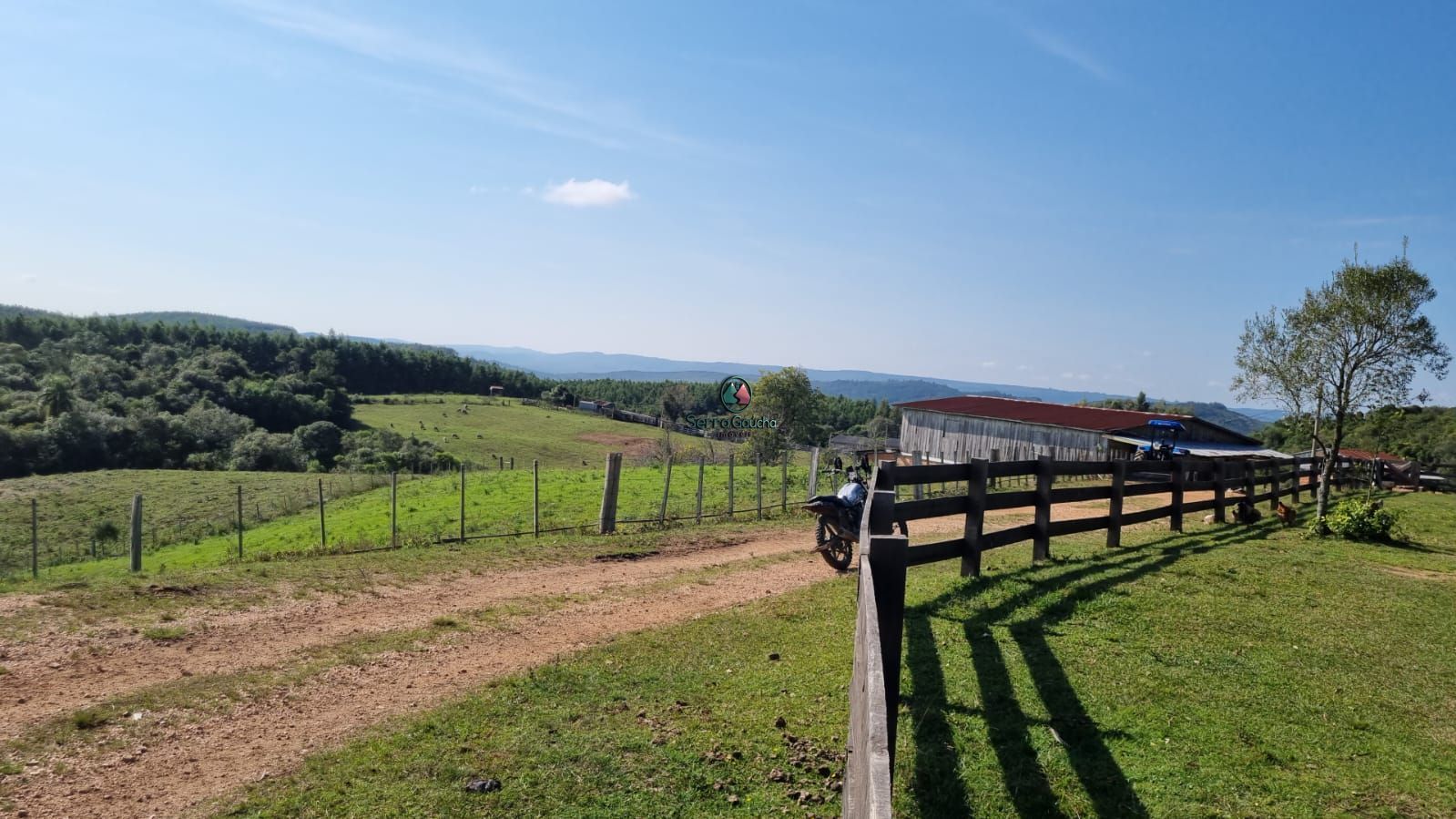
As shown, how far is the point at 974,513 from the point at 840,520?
2.92 metres

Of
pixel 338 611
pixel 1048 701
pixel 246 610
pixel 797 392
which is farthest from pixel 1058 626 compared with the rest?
pixel 797 392

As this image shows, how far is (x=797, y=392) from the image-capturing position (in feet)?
189

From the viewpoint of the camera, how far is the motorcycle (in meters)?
10.6

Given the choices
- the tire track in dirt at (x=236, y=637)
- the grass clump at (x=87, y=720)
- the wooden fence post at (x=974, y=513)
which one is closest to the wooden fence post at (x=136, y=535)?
the tire track in dirt at (x=236, y=637)

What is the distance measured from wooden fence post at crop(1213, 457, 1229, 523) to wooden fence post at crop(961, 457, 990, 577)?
8.55 meters

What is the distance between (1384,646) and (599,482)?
81.7 feet

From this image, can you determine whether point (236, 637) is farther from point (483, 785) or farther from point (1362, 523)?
point (1362, 523)

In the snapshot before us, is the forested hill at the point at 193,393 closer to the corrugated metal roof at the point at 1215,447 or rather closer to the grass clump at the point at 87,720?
the corrugated metal roof at the point at 1215,447

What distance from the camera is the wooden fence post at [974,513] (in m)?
7.95

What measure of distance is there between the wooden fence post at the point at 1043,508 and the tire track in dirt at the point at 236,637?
5058 millimetres

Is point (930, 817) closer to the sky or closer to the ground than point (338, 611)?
closer to the sky

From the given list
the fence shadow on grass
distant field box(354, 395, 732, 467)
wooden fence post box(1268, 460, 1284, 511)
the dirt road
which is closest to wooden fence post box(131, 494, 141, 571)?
the dirt road

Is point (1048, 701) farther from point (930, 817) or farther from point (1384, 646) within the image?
point (1384, 646)

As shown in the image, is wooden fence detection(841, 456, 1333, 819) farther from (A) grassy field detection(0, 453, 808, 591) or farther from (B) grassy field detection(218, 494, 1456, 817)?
(A) grassy field detection(0, 453, 808, 591)
